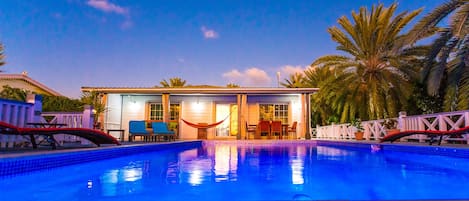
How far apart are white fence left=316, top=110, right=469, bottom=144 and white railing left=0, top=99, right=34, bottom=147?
8900 mm

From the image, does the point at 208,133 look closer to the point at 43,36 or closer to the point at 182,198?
the point at 43,36

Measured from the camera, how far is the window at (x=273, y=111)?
1504cm

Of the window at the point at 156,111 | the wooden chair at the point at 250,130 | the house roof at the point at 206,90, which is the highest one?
the house roof at the point at 206,90

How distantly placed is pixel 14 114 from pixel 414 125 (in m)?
9.64

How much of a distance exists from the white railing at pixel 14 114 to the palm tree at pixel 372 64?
11.9 meters

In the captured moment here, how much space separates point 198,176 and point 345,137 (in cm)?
1116

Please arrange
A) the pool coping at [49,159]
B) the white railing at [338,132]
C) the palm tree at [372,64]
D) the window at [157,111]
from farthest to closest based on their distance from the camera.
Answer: the window at [157,111] < the palm tree at [372,64] < the white railing at [338,132] < the pool coping at [49,159]

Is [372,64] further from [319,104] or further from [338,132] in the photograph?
[319,104]

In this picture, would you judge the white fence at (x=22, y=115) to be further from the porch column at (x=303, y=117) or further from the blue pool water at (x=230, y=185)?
the porch column at (x=303, y=117)

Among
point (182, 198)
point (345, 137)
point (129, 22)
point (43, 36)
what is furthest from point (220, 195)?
A: point (43, 36)

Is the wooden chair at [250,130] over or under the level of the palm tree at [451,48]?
Result: under

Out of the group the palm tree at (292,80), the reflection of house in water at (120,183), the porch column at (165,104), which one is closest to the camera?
the reflection of house in water at (120,183)

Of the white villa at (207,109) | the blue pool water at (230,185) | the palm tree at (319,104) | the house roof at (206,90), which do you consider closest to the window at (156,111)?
the white villa at (207,109)

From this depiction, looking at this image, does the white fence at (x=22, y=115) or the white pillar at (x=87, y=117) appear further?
the white pillar at (x=87, y=117)
